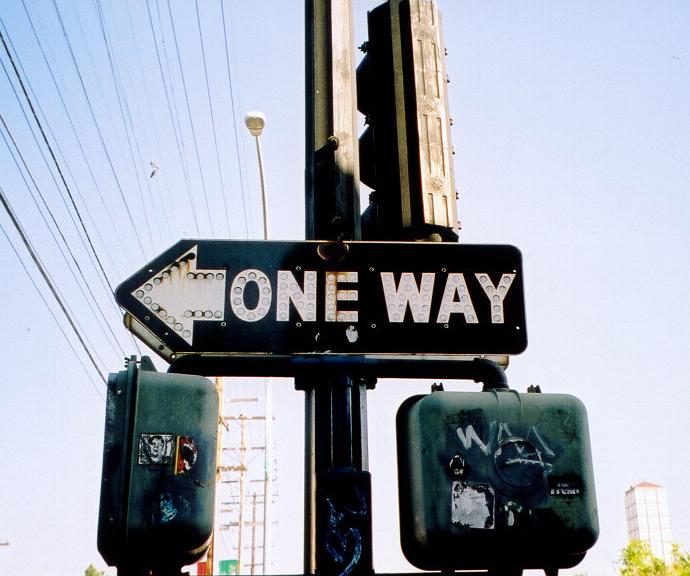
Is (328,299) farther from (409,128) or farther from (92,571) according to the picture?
(92,571)

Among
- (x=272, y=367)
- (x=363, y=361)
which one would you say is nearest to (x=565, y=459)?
(x=363, y=361)

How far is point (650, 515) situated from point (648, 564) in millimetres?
89914

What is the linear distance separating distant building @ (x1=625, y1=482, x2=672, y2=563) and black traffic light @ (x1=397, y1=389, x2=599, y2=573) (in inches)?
5482

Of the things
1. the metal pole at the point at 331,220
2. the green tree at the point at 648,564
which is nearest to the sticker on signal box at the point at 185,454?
the metal pole at the point at 331,220

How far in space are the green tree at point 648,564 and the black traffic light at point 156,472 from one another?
159ft

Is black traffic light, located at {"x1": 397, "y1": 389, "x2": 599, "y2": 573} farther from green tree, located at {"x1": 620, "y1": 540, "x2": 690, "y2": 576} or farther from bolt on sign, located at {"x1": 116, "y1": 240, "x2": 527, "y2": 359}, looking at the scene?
green tree, located at {"x1": 620, "y1": 540, "x2": 690, "y2": 576}

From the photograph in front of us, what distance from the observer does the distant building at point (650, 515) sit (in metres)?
130

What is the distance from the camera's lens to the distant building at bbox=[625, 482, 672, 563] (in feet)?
425

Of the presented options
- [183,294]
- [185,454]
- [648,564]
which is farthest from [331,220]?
[648,564]

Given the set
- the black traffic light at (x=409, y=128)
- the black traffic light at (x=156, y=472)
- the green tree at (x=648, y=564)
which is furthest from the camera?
the green tree at (x=648, y=564)

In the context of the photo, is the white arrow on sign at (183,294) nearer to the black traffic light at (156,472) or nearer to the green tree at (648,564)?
the black traffic light at (156,472)

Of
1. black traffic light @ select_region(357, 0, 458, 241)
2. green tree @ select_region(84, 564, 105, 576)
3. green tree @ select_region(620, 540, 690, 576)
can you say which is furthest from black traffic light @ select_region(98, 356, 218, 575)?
green tree @ select_region(84, 564, 105, 576)

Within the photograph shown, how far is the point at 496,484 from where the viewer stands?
1.92 meters

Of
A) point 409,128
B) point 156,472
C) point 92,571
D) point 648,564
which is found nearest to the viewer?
point 156,472
